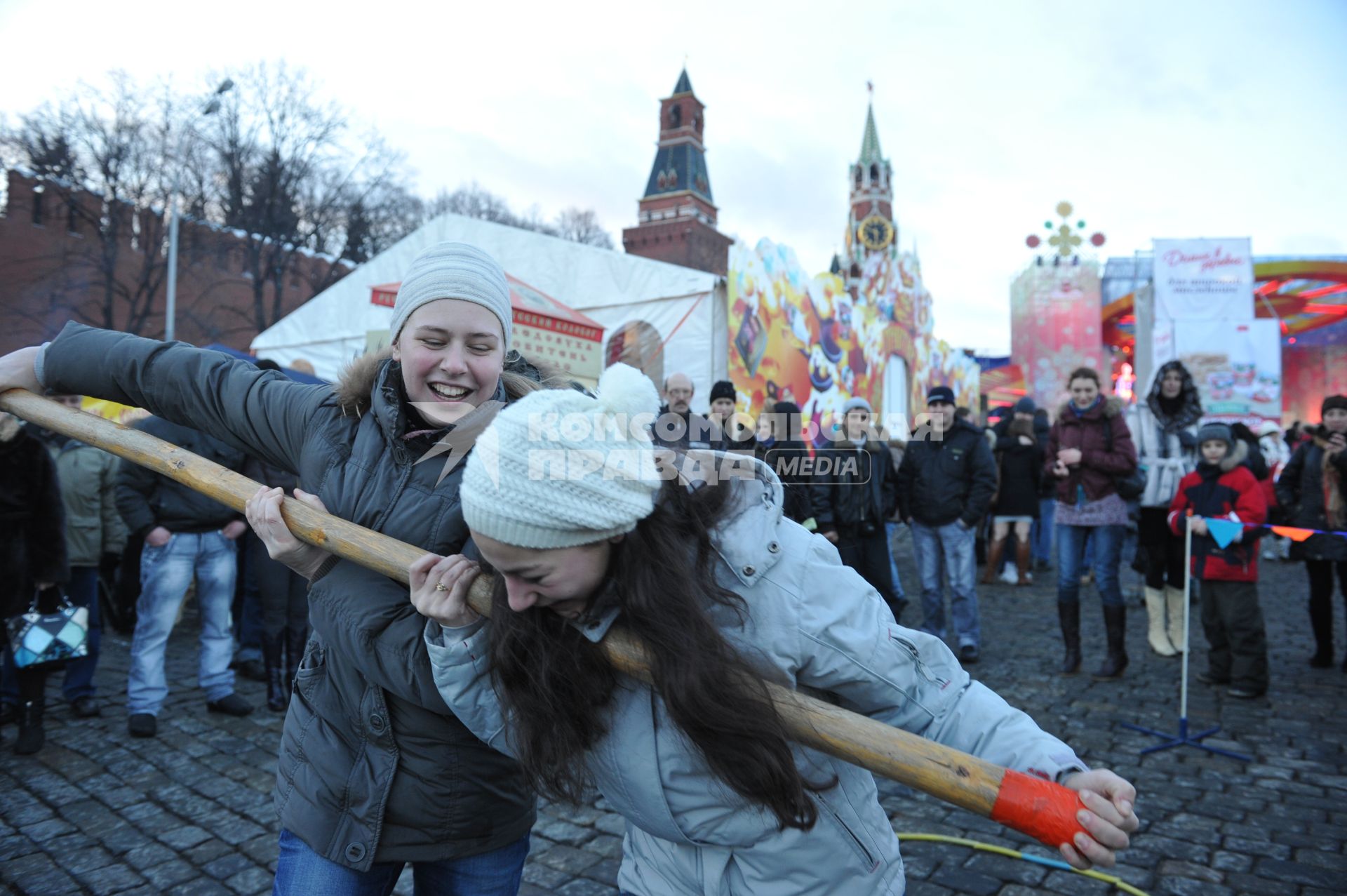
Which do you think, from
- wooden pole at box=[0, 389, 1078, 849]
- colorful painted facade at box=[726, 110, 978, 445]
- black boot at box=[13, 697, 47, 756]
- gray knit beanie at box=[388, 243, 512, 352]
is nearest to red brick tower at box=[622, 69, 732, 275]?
colorful painted facade at box=[726, 110, 978, 445]

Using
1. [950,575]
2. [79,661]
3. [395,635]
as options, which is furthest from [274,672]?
[950,575]

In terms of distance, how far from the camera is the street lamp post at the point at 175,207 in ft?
63.5

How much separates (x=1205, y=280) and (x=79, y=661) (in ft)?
78.3

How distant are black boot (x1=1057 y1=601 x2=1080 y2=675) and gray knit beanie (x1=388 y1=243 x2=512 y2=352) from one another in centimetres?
544

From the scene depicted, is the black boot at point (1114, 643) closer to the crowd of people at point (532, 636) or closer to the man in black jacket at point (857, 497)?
the man in black jacket at point (857, 497)

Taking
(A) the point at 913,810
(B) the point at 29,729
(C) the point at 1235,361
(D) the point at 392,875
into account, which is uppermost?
(C) the point at 1235,361

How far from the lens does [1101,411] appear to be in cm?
600

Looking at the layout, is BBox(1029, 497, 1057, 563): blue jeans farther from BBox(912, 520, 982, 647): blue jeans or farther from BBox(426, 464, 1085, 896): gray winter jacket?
BBox(426, 464, 1085, 896): gray winter jacket

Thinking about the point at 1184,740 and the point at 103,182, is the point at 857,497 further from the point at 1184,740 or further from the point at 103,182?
the point at 103,182

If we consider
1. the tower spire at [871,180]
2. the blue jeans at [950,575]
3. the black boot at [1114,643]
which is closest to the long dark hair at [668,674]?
the black boot at [1114,643]

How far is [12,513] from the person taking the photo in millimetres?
4398

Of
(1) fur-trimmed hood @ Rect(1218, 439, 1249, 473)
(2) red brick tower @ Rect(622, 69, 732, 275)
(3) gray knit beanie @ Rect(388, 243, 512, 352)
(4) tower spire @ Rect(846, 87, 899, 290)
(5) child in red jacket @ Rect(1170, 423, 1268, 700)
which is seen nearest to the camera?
(3) gray knit beanie @ Rect(388, 243, 512, 352)

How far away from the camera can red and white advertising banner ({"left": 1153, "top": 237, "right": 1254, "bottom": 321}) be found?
20.8 meters

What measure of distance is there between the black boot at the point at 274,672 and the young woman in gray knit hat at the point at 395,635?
3821 mm
